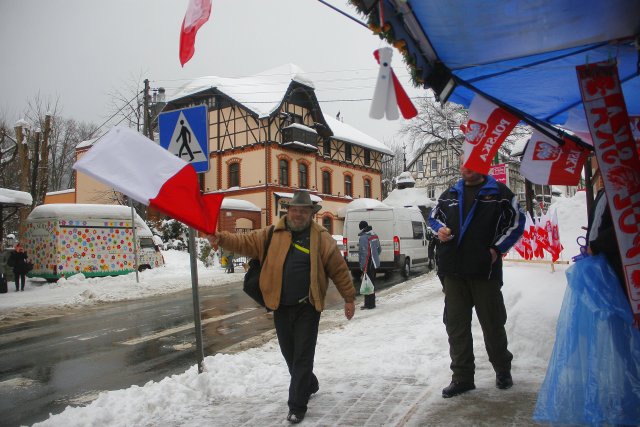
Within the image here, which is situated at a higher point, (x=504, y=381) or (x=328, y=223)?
(x=328, y=223)

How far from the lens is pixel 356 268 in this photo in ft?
52.3

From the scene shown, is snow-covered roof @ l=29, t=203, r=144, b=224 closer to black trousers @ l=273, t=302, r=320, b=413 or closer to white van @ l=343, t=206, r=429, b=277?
white van @ l=343, t=206, r=429, b=277

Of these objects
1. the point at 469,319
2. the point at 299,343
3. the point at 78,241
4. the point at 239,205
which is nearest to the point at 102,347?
the point at 299,343

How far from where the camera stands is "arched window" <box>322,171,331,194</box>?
3969 cm

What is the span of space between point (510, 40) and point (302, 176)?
111 feet

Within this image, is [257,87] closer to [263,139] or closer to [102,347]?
[263,139]

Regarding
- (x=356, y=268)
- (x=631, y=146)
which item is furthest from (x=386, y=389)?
(x=356, y=268)

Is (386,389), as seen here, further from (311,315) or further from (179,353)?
(179,353)

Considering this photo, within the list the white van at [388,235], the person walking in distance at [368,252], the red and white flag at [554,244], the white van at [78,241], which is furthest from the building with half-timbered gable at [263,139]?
the red and white flag at [554,244]

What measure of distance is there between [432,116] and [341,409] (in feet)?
100

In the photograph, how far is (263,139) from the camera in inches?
1331

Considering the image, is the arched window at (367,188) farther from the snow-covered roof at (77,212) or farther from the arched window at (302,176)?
the snow-covered roof at (77,212)

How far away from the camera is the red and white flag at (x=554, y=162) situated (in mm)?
5355

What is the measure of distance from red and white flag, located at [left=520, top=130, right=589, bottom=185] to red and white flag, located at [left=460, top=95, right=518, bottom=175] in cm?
98
